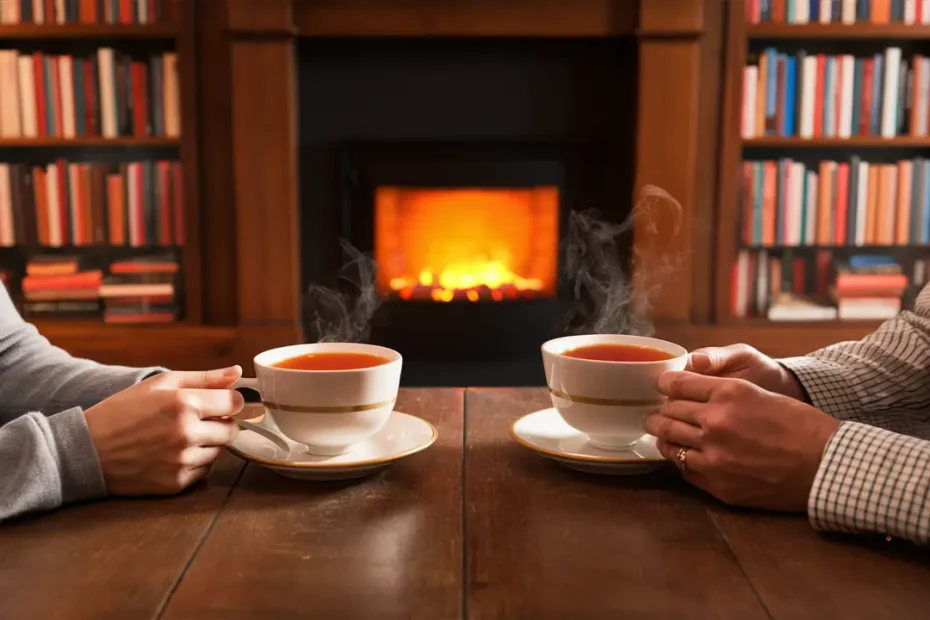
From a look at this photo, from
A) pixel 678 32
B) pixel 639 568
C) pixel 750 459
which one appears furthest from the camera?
pixel 678 32

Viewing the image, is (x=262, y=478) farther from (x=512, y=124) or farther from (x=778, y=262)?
A: (x=778, y=262)

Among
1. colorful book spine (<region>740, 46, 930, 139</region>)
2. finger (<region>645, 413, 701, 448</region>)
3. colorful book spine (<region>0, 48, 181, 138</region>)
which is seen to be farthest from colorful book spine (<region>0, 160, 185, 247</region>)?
finger (<region>645, 413, 701, 448</region>)

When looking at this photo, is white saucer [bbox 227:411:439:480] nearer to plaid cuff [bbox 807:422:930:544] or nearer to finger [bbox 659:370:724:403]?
finger [bbox 659:370:724:403]

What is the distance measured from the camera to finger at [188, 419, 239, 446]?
0.79 metres

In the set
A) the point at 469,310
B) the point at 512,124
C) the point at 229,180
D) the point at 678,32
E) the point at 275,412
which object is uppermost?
the point at 678,32

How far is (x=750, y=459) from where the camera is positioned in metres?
0.76

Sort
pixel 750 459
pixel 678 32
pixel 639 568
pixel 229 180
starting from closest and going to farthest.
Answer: pixel 639 568 < pixel 750 459 < pixel 678 32 < pixel 229 180

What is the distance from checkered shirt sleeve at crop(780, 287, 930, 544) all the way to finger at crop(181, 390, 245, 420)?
52 cm

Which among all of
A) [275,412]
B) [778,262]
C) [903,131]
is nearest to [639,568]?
[275,412]

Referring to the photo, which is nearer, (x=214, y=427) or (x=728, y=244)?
(x=214, y=427)

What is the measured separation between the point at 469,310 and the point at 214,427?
2205 mm

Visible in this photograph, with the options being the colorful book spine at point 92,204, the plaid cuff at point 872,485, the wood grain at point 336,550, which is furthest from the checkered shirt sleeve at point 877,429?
the colorful book spine at point 92,204

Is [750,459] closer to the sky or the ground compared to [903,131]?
closer to the ground

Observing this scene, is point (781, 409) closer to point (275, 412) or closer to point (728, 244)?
point (275, 412)
